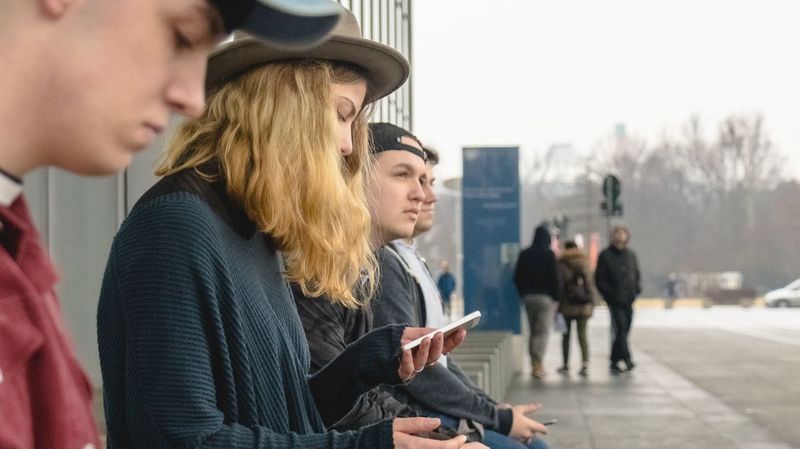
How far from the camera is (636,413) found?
33.1 ft

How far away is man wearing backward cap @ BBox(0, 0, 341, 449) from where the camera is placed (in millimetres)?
778

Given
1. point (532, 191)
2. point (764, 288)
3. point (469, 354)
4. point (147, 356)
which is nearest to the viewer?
point (147, 356)


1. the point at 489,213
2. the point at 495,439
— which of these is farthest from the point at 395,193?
the point at 489,213

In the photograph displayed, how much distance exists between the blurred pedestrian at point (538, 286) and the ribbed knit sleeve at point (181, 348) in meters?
12.2

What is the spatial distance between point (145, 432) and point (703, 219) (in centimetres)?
6871

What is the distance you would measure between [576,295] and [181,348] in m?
12.9

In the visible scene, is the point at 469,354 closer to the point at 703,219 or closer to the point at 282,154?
the point at 282,154

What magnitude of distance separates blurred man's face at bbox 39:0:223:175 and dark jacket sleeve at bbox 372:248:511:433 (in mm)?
2745

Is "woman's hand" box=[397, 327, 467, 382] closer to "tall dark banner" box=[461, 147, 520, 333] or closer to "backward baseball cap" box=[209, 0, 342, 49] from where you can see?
"backward baseball cap" box=[209, 0, 342, 49]

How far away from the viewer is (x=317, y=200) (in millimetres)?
2055

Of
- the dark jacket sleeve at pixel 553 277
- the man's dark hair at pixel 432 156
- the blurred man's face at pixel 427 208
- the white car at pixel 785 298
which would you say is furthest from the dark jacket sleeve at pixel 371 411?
the white car at pixel 785 298

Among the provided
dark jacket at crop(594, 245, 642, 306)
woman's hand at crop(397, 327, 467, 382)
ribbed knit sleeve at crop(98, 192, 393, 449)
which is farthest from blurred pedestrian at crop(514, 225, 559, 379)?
ribbed knit sleeve at crop(98, 192, 393, 449)

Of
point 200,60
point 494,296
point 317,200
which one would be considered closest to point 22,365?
point 200,60

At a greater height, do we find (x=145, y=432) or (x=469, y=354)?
(x=145, y=432)
